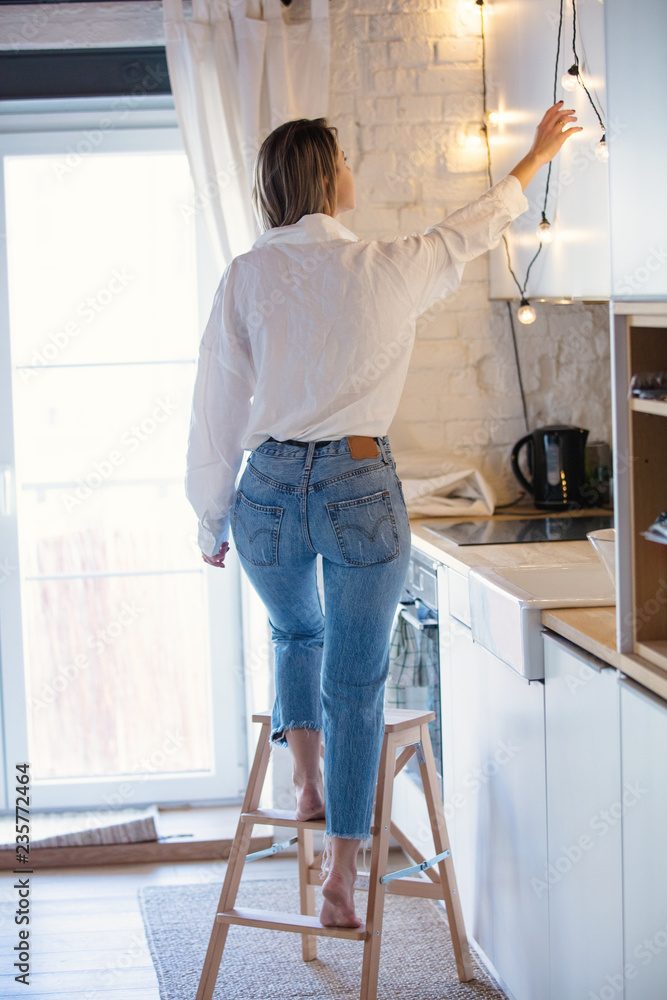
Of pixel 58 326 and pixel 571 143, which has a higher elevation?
pixel 571 143

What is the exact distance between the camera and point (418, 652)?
2740mm

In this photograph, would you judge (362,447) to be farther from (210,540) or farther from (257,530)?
(210,540)

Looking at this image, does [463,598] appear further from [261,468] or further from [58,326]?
[58,326]

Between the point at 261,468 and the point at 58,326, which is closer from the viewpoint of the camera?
the point at 261,468

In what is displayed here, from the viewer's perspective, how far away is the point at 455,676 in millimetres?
2396

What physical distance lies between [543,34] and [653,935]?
1979 millimetres

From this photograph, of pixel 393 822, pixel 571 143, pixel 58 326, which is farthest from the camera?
pixel 58 326

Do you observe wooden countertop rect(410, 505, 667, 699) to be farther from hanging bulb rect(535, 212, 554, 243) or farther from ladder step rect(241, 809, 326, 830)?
hanging bulb rect(535, 212, 554, 243)

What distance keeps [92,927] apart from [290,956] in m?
0.55

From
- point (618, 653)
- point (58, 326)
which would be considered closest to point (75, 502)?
point (58, 326)

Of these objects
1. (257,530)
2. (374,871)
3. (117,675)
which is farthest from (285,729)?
(117,675)

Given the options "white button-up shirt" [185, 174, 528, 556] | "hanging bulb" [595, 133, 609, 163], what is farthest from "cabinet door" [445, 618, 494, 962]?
"hanging bulb" [595, 133, 609, 163]

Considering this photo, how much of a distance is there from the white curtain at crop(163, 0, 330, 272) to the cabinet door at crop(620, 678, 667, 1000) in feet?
6.38

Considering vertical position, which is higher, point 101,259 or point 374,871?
point 101,259
